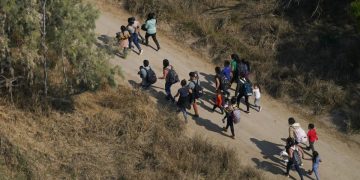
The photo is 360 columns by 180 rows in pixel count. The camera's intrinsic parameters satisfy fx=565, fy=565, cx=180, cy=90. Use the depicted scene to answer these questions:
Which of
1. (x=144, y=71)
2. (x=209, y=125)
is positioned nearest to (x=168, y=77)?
(x=144, y=71)

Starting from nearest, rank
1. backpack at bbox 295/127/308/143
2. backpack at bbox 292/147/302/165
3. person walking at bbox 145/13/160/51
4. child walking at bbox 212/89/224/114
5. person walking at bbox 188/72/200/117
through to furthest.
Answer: backpack at bbox 292/147/302/165 → backpack at bbox 295/127/308/143 → person walking at bbox 188/72/200/117 → child walking at bbox 212/89/224/114 → person walking at bbox 145/13/160/51

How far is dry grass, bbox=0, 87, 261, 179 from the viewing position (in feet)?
55.4

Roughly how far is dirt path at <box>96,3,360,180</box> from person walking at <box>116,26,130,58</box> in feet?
1.35

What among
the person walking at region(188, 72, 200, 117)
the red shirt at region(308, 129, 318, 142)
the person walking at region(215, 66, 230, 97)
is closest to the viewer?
the red shirt at region(308, 129, 318, 142)

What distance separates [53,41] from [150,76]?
4.59 metres

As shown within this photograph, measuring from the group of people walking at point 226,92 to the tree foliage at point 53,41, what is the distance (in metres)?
2.89

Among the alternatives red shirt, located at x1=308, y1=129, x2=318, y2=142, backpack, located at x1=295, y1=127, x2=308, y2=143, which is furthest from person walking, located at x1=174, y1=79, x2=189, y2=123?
red shirt, located at x1=308, y1=129, x2=318, y2=142

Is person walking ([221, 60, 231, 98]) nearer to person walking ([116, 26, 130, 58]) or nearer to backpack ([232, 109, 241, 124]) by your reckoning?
backpack ([232, 109, 241, 124])

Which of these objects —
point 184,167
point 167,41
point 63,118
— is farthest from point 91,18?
point 167,41

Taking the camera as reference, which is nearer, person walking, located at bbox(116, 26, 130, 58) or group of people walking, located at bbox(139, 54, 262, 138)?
group of people walking, located at bbox(139, 54, 262, 138)

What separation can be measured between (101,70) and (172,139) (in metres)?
3.24

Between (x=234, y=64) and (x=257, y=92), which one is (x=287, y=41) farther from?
(x=257, y=92)

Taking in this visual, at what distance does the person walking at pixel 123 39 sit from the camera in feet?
70.5

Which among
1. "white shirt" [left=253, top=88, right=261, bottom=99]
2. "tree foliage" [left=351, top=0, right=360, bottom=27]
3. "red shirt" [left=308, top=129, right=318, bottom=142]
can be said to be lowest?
"red shirt" [left=308, top=129, right=318, bottom=142]
